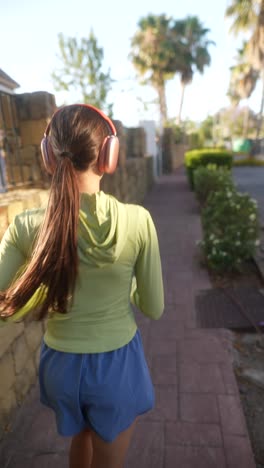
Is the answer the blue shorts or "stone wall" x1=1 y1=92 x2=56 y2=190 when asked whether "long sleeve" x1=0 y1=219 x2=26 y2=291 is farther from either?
"stone wall" x1=1 y1=92 x2=56 y2=190

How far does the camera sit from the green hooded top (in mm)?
1111

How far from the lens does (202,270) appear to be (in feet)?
16.8

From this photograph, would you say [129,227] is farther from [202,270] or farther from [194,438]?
[202,270]

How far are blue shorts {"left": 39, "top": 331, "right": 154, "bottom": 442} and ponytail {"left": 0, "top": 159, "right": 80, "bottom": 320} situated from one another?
0.27m

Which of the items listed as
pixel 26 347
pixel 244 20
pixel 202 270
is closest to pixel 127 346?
pixel 26 347

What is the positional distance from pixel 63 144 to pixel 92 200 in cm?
19

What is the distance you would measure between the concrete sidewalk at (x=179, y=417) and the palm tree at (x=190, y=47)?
2708cm

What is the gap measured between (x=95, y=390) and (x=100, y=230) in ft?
1.76

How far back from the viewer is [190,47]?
27062 millimetres

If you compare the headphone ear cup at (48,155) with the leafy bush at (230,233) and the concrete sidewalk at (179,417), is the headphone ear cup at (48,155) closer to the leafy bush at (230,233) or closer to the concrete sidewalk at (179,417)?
the concrete sidewalk at (179,417)

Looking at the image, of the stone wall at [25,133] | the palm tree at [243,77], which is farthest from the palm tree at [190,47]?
the stone wall at [25,133]

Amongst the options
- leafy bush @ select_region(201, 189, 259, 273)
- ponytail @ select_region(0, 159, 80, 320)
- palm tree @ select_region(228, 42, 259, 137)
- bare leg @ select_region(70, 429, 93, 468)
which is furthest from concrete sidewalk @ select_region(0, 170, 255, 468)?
palm tree @ select_region(228, 42, 259, 137)

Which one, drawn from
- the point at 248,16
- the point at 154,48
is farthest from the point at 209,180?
the point at 154,48

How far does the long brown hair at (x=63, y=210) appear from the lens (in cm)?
105
